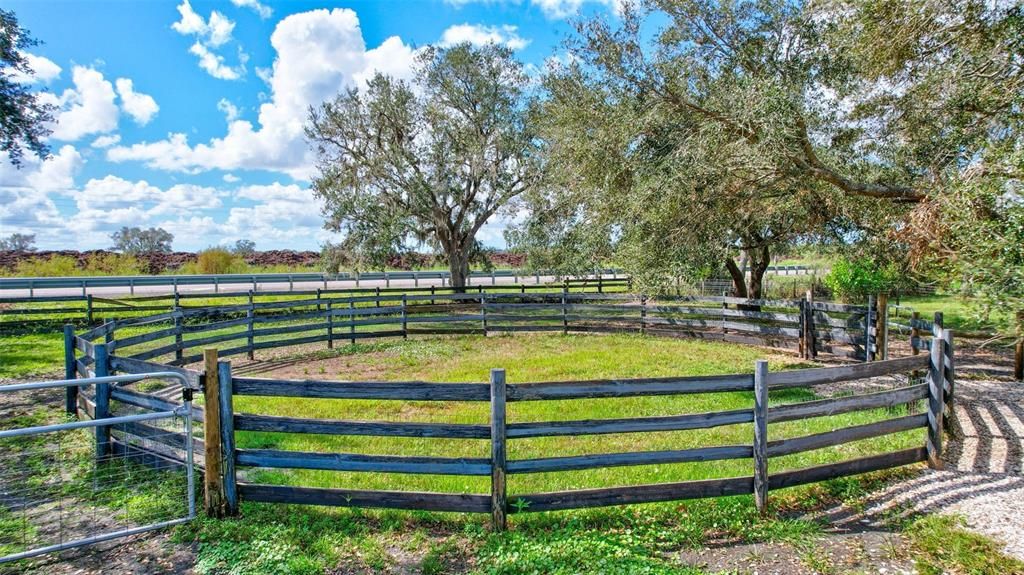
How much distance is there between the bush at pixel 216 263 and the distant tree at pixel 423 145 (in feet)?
59.9

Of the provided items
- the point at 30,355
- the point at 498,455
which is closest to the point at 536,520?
the point at 498,455

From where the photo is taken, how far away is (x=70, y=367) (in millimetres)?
6379

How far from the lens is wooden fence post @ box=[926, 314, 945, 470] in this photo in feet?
16.8

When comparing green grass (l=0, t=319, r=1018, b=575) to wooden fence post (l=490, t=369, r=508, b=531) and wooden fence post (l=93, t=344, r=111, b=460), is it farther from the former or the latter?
wooden fence post (l=93, t=344, r=111, b=460)

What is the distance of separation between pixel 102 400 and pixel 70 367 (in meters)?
1.87

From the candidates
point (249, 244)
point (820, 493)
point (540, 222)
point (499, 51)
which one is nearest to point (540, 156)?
point (540, 222)

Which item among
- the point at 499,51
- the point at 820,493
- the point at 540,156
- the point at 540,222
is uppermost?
the point at 499,51

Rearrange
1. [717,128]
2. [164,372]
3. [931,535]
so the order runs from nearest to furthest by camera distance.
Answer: [931,535] → [164,372] → [717,128]

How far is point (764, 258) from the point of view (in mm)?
18203

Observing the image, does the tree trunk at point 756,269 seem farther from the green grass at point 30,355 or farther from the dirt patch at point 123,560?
the green grass at point 30,355

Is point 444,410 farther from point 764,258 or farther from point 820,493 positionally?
point 764,258

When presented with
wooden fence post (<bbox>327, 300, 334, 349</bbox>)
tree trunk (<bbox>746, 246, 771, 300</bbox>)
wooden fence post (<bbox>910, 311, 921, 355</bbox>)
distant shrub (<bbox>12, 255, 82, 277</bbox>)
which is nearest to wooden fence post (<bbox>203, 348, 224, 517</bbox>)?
wooden fence post (<bbox>910, 311, 921, 355</bbox>)

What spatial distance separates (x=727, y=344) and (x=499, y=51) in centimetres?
1416

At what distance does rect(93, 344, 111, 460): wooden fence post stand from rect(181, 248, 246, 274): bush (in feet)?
110
